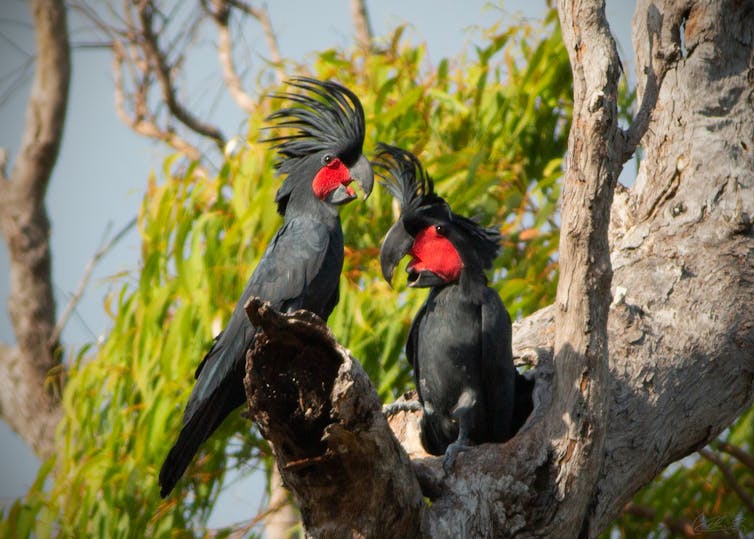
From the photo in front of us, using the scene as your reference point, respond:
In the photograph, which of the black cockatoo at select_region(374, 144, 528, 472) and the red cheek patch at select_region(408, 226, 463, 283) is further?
the red cheek patch at select_region(408, 226, 463, 283)

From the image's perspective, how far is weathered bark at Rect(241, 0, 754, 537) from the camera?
7.82 ft

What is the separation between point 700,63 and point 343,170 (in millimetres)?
1482

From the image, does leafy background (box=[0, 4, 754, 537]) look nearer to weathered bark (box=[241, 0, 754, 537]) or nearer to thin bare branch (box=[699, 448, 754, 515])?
thin bare branch (box=[699, 448, 754, 515])

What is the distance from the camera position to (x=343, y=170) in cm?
367

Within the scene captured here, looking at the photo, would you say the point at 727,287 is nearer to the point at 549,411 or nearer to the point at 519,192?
the point at 549,411

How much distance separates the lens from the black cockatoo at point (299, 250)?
305cm

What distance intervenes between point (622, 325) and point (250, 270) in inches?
70.3

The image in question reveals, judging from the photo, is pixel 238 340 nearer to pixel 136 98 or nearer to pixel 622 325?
pixel 622 325

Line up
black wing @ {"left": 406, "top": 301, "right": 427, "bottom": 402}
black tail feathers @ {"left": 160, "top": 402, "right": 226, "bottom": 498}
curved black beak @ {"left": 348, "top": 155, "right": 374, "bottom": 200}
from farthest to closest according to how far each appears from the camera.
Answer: curved black beak @ {"left": 348, "top": 155, "right": 374, "bottom": 200}
black wing @ {"left": 406, "top": 301, "right": 427, "bottom": 402}
black tail feathers @ {"left": 160, "top": 402, "right": 226, "bottom": 498}

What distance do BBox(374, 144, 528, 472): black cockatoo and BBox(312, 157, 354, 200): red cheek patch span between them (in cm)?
41

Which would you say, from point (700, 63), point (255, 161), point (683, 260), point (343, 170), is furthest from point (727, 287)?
Result: point (255, 161)

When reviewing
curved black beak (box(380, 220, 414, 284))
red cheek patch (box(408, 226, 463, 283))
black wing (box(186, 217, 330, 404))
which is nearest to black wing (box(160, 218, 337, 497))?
black wing (box(186, 217, 330, 404))

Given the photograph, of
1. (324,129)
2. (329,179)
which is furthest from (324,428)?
(324,129)

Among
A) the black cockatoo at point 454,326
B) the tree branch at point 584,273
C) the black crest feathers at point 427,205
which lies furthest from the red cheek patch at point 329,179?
the tree branch at point 584,273
